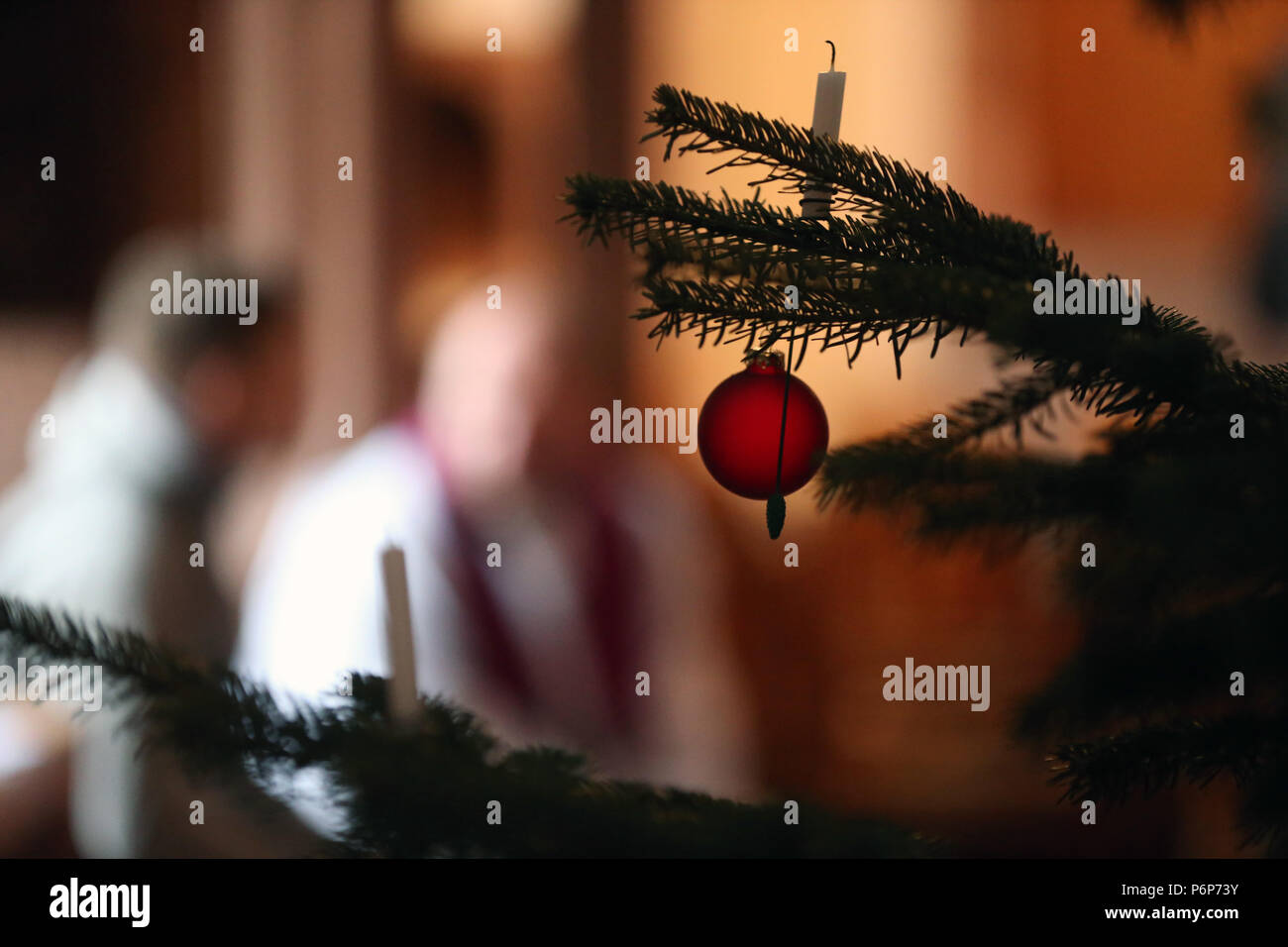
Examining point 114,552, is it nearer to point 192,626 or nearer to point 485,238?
point 192,626

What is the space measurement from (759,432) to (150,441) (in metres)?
1.91

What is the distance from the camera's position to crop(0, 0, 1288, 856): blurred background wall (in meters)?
1.98

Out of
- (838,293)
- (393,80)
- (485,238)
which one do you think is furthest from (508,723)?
(838,293)

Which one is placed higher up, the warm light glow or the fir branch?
the warm light glow

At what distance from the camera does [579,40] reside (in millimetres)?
2045

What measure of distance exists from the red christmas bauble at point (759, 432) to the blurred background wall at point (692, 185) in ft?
5.09

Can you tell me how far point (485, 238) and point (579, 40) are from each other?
450 mm
